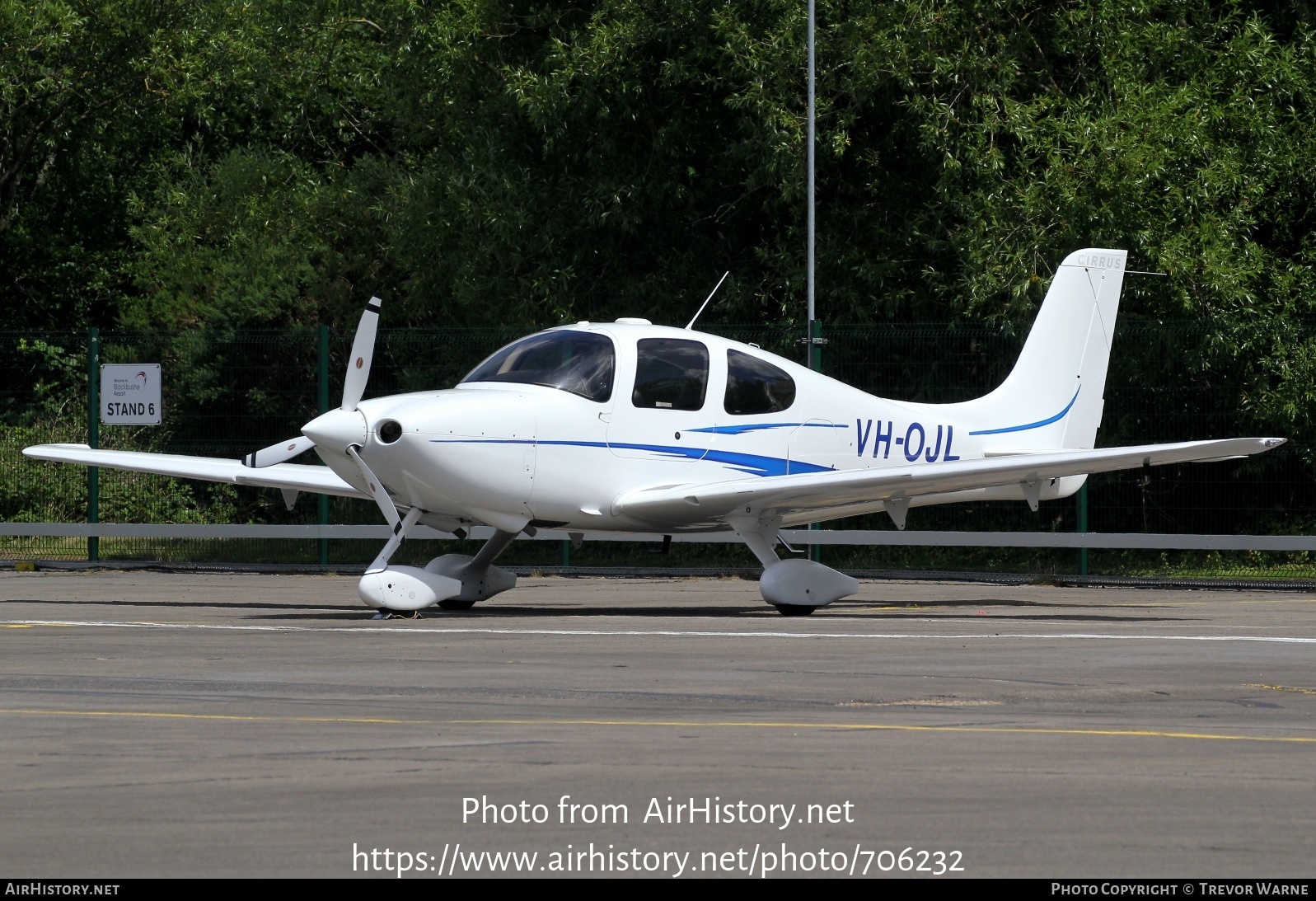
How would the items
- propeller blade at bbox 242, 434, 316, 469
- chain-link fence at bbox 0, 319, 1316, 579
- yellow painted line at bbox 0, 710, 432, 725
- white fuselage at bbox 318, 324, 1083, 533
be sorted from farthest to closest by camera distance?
chain-link fence at bbox 0, 319, 1316, 579 → propeller blade at bbox 242, 434, 316, 469 → white fuselage at bbox 318, 324, 1083, 533 → yellow painted line at bbox 0, 710, 432, 725

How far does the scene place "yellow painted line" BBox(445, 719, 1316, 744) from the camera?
23.9ft

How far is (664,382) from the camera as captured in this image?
14180 mm

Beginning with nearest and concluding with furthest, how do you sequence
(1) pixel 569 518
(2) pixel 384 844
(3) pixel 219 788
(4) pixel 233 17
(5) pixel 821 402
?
(2) pixel 384 844 < (3) pixel 219 788 < (1) pixel 569 518 < (5) pixel 821 402 < (4) pixel 233 17

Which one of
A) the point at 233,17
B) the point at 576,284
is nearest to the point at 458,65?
the point at 576,284

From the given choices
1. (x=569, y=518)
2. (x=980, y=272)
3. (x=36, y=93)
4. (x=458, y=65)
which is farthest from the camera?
(x=36, y=93)

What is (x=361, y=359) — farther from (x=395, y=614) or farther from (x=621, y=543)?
(x=621, y=543)

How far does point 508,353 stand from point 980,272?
28.4 feet

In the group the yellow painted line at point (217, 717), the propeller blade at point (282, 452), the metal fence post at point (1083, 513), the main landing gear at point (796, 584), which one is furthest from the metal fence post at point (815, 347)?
the yellow painted line at point (217, 717)

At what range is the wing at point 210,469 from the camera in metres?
15.6

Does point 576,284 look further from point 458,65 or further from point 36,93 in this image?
point 36,93

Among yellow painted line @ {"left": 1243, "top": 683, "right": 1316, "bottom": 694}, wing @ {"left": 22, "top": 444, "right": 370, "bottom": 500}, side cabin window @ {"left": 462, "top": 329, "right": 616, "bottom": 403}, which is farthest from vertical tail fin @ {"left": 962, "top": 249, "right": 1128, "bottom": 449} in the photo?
yellow painted line @ {"left": 1243, "top": 683, "right": 1316, "bottom": 694}

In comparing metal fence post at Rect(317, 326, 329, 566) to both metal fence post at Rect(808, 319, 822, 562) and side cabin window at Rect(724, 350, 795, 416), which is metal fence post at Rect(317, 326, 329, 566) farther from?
side cabin window at Rect(724, 350, 795, 416)

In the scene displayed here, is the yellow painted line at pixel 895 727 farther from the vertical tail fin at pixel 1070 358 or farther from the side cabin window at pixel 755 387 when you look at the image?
the vertical tail fin at pixel 1070 358

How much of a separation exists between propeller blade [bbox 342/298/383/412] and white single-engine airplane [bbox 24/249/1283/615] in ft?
0.06
